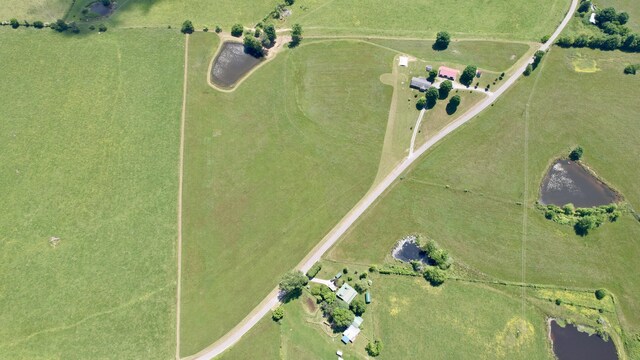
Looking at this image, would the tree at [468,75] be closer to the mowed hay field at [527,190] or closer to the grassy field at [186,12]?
the mowed hay field at [527,190]

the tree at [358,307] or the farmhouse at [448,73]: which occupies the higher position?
the farmhouse at [448,73]

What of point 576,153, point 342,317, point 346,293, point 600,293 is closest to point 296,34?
point 346,293

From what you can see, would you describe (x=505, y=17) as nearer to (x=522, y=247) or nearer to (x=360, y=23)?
(x=360, y=23)

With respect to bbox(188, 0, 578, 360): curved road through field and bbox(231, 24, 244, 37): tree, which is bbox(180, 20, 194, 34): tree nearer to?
bbox(231, 24, 244, 37): tree

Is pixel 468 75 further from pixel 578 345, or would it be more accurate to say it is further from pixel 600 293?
pixel 578 345

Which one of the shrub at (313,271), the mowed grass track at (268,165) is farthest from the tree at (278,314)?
the shrub at (313,271)

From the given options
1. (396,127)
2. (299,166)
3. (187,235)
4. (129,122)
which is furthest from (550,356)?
(129,122)
